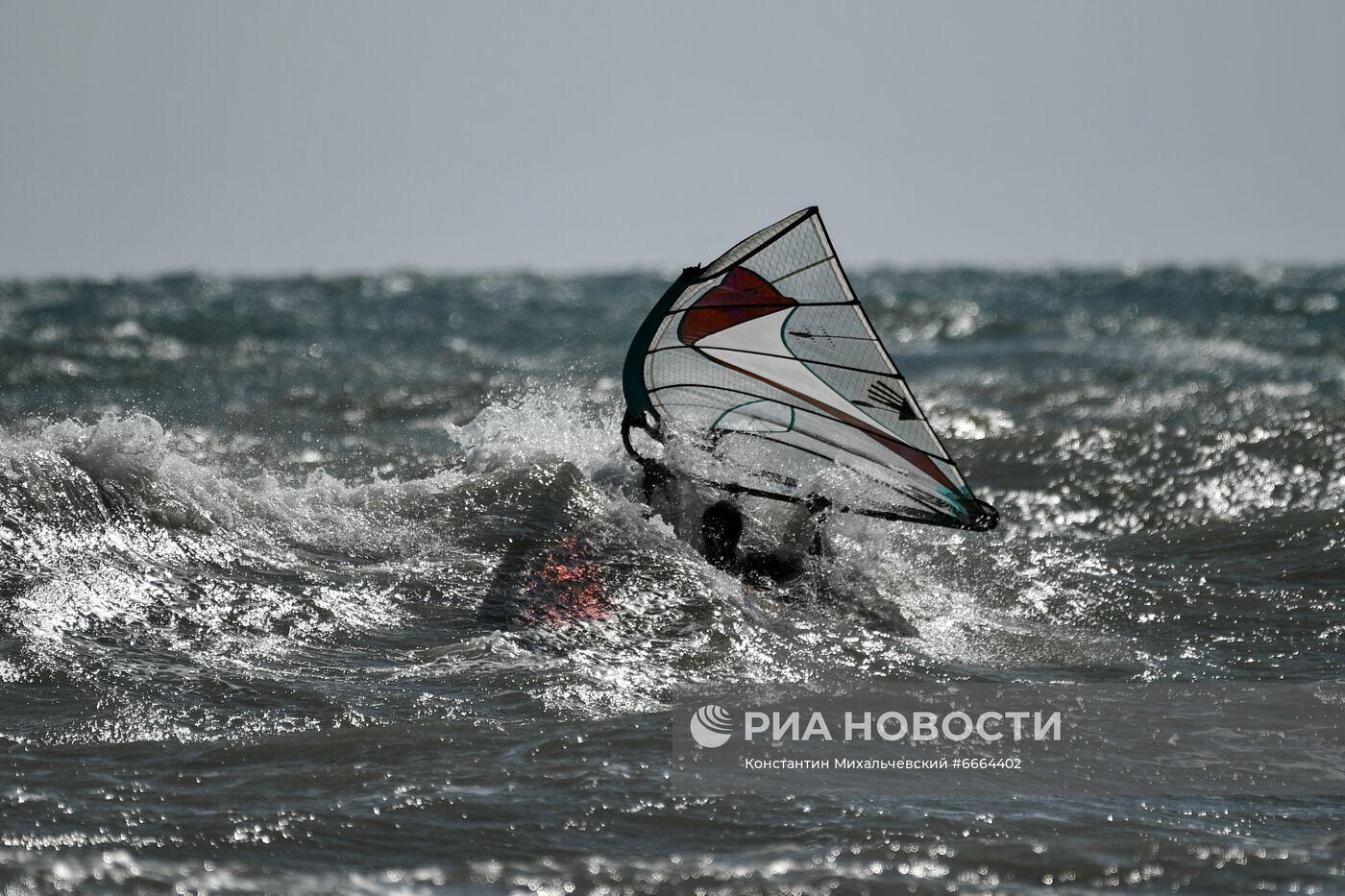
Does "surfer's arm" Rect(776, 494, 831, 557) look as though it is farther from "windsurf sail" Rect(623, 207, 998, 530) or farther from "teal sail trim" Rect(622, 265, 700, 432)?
"teal sail trim" Rect(622, 265, 700, 432)

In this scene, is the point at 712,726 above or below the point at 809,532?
below

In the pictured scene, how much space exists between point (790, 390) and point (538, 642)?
75.9 inches

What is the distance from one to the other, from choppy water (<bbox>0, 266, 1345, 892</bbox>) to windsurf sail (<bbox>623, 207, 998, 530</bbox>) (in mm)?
395

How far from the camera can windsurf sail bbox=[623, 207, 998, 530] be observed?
20.3ft

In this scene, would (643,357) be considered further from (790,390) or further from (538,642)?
(538,642)

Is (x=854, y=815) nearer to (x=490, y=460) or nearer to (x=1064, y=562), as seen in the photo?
(x=1064, y=562)

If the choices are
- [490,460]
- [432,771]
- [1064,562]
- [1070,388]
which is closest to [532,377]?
[1070,388]

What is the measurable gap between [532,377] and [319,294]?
15.9 metres

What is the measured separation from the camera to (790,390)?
648cm

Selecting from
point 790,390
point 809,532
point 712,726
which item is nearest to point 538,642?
point 712,726

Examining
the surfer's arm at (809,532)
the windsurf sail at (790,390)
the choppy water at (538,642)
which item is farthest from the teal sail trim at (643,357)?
the surfer's arm at (809,532)

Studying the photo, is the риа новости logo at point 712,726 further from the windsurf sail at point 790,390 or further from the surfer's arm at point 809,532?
the windsurf sail at point 790,390

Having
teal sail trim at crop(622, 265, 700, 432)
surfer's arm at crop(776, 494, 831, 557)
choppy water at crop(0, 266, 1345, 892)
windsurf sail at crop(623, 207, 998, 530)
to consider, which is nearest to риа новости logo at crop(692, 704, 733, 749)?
choppy water at crop(0, 266, 1345, 892)

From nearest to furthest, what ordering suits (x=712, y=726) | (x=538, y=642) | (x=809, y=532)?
(x=712, y=726) → (x=538, y=642) → (x=809, y=532)
